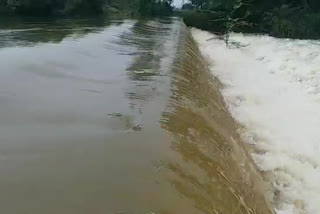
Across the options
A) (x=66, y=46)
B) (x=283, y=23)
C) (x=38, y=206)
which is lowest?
(x=283, y=23)

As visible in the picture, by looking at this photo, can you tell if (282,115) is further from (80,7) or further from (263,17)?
(80,7)

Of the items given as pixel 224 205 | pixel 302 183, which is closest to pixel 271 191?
pixel 302 183

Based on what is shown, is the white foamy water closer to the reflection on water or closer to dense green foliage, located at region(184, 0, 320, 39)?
the reflection on water

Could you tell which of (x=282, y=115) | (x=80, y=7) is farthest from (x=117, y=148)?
(x=80, y=7)

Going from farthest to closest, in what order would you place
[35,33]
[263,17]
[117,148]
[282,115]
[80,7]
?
[80,7] < [263,17] < [35,33] < [282,115] < [117,148]

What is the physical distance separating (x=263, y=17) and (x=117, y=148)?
91.3 feet

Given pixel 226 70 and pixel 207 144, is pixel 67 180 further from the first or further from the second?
pixel 226 70

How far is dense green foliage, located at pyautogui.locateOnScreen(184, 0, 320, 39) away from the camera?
27266 mm

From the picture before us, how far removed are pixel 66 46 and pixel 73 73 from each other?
3650 mm

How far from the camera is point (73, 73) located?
21.9 ft

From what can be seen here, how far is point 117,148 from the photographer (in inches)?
138

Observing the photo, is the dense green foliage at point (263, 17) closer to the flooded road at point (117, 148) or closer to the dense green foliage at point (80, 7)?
the dense green foliage at point (80, 7)

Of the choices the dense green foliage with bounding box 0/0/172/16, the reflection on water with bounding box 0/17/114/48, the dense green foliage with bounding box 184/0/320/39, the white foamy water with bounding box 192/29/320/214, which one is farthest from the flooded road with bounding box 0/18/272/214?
the dense green foliage with bounding box 0/0/172/16

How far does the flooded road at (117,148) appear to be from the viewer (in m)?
2.66
